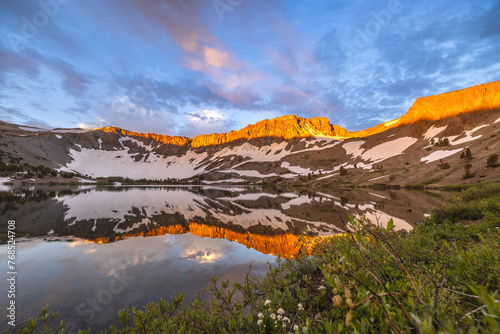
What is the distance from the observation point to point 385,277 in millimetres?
4941

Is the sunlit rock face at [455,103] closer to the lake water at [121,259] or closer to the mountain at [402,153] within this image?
the mountain at [402,153]

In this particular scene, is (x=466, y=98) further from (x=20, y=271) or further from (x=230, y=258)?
(x=20, y=271)

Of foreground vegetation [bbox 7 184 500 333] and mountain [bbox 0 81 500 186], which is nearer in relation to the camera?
foreground vegetation [bbox 7 184 500 333]

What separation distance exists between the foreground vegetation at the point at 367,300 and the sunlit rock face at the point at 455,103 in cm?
16209

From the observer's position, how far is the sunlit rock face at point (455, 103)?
113938mm

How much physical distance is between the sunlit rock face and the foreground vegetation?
532 feet

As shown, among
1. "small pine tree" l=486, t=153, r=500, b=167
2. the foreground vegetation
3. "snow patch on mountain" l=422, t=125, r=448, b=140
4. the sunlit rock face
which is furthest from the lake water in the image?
the sunlit rock face

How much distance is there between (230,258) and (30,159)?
17103 centimetres

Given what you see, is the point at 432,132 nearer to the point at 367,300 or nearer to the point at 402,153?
the point at 402,153

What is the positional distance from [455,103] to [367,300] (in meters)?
182

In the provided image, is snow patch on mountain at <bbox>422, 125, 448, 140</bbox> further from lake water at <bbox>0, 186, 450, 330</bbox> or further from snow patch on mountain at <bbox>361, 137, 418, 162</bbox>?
lake water at <bbox>0, 186, 450, 330</bbox>

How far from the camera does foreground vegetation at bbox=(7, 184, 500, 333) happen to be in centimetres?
215

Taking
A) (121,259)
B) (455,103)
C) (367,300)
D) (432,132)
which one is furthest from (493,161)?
(455,103)

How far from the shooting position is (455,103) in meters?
129
